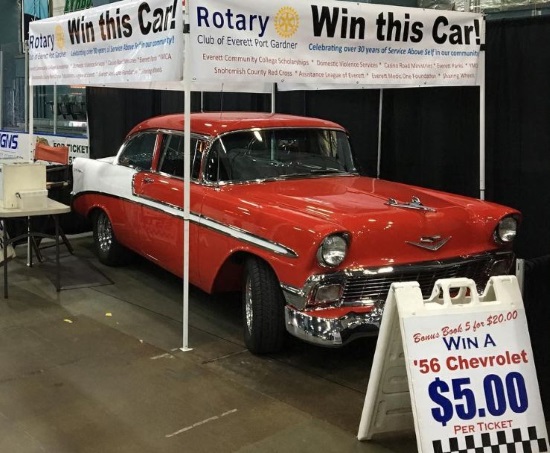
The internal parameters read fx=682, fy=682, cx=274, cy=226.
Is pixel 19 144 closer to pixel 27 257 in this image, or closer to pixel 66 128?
pixel 27 257

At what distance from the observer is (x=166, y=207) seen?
5859 mm

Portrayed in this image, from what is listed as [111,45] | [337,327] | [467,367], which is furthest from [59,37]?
[467,367]

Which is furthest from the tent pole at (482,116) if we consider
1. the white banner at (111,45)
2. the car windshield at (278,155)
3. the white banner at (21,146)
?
the white banner at (21,146)

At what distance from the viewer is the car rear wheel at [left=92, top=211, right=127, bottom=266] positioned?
7.22 metres

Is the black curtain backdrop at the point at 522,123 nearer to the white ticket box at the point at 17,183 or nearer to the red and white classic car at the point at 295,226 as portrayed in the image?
the red and white classic car at the point at 295,226

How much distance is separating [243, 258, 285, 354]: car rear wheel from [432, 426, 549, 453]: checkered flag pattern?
5.83ft

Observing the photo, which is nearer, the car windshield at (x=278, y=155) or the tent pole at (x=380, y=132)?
the car windshield at (x=278, y=155)

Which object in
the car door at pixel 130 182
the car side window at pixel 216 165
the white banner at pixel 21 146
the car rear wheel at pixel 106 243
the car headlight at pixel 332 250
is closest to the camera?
the car headlight at pixel 332 250

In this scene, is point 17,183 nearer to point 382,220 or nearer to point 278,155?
point 278,155

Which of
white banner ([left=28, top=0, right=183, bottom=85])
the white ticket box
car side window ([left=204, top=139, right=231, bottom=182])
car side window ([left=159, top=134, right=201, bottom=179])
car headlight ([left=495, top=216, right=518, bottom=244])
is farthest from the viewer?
the white ticket box

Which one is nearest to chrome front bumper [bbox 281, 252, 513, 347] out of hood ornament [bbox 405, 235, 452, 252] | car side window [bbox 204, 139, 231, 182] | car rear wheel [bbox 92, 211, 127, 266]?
hood ornament [bbox 405, 235, 452, 252]

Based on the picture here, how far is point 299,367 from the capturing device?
4730mm

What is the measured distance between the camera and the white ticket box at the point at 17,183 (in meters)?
6.21

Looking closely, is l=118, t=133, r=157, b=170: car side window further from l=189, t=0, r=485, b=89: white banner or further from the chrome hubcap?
l=189, t=0, r=485, b=89: white banner
